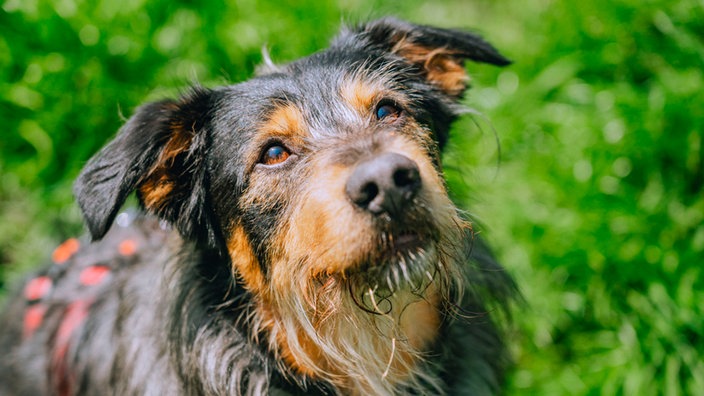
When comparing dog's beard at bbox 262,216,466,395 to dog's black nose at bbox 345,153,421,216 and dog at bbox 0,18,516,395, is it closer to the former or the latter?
dog at bbox 0,18,516,395

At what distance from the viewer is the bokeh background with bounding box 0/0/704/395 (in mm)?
4109

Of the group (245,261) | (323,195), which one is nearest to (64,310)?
(245,261)

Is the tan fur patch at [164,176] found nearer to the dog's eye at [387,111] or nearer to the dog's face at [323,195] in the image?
the dog's face at [323,195]

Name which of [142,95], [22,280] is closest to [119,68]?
[142,95]

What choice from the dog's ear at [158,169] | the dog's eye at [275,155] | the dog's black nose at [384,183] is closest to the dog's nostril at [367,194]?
the dog's black nose at [384,183]

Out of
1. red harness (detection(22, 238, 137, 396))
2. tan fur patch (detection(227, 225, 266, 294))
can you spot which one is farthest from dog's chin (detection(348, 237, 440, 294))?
red harness (detection(22, 238, 137, 396))

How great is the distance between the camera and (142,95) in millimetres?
5047

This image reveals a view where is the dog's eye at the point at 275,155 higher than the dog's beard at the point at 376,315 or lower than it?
higher

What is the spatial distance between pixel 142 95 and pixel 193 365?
9.13 feet

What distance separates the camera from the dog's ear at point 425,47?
3.05 metres

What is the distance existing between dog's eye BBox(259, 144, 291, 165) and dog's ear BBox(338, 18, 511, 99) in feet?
2.54

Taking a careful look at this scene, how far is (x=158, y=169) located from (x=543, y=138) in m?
3.20

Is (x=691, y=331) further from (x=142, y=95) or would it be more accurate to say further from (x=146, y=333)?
(x=142, y=95)

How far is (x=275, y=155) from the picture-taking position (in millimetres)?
2670
